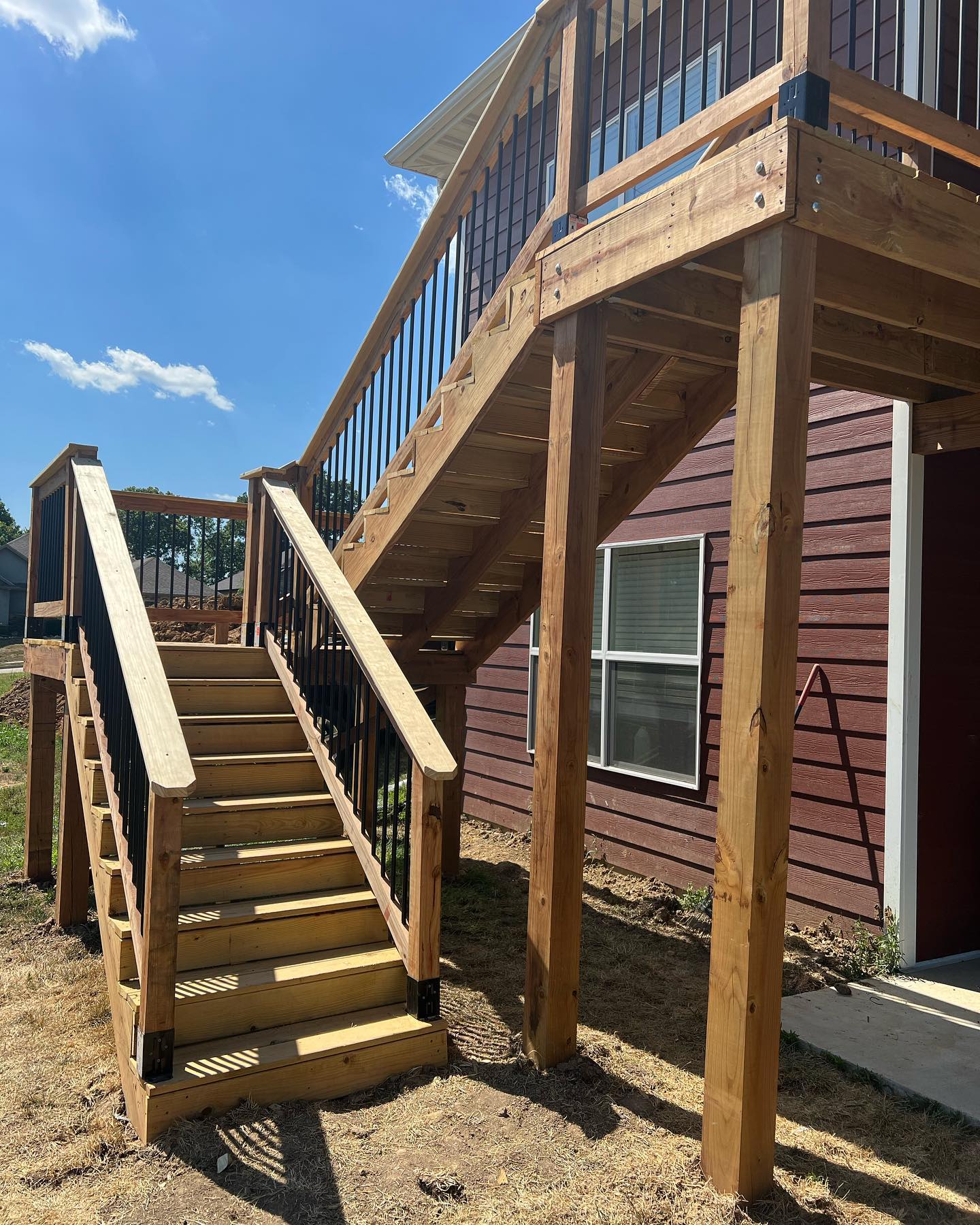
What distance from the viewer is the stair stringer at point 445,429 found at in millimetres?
3514

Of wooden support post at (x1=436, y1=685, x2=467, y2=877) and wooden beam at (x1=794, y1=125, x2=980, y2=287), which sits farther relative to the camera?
wooden support post at (x1=436, y1=685, x2=467, y2=877)

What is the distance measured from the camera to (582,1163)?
8.29 ft

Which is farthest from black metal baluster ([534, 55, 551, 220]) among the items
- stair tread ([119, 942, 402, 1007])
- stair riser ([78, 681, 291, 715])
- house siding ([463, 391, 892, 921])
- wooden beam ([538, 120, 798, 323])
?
stair tread ([119, 942, 402, 1007])

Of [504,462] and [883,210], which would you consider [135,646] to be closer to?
[504,462]

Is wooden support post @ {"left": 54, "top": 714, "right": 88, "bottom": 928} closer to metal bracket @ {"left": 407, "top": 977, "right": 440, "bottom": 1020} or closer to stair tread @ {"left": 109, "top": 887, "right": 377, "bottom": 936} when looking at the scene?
stair tread @ {"left": 109, "top": 887, "right": 377, "bottom": 936}

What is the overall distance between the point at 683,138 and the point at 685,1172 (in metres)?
3.12

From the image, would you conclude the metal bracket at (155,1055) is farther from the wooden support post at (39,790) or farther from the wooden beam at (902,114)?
the wooden beam at (902,114)

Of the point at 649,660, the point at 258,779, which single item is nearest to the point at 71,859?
the point at 258,779

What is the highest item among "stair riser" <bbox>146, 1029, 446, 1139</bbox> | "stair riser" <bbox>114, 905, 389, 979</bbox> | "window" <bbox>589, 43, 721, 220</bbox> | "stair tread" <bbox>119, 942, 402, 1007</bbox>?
"window" <bbox>589, 43, 721, 220</bbox>

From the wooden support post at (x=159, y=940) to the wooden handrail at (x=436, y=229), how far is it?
289cm

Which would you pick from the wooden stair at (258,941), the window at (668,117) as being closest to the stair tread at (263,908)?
the wooden stair at (258,941)

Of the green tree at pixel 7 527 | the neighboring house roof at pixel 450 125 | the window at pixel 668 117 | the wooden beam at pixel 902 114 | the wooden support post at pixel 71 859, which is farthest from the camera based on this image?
the green tree at pixel 7 527

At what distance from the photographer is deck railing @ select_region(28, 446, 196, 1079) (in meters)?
2.69

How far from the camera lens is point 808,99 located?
2.33 m
